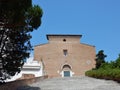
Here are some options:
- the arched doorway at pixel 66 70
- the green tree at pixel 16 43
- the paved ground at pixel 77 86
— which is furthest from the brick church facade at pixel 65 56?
the green tree at pixel 16 43

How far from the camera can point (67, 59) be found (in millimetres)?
46875

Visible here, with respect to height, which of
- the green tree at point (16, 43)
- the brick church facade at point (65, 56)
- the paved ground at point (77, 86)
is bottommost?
the paved ground at point (77, 86)

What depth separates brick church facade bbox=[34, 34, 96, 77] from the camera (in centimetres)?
4600

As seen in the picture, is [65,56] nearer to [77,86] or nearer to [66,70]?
[66,70]

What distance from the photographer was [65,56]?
47125 mm

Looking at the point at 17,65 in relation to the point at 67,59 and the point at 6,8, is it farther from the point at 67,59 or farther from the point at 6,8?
the point at 67,59

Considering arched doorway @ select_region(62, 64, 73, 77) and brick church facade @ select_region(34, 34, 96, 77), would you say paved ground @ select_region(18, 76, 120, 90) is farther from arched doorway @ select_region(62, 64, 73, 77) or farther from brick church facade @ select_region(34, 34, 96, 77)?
arched doorway @ select_region(62, 64, 73, 77)

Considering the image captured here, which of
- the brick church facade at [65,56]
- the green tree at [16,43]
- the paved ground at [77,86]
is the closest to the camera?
the green tree at [16,43]

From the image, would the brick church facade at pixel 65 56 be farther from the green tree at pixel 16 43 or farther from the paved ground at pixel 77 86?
the green tree at pixel 16 43

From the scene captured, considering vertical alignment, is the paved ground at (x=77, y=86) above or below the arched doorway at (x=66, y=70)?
below

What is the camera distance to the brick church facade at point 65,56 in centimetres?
4600

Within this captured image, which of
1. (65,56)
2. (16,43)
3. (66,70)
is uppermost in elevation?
(65,56)

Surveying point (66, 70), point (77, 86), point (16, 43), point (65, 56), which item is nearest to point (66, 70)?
point (66, 70)

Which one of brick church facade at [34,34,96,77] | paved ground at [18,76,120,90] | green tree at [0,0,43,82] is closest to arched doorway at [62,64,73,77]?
brick church facade at [34,34,96,77]
